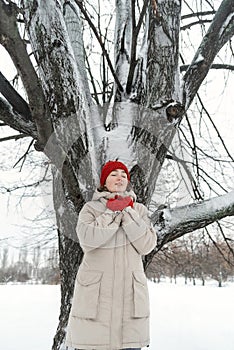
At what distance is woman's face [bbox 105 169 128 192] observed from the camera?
2025 mm

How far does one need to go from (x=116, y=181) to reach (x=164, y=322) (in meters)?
7.48

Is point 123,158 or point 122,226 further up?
point 123,158

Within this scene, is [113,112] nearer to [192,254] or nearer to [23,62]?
[23,62]

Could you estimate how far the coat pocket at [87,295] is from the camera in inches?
69.1

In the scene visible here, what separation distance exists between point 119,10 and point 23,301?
34.5ft

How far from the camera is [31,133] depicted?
2311mm

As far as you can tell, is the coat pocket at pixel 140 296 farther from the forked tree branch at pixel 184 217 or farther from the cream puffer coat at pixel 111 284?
the forked tree branch at pixel 184 217

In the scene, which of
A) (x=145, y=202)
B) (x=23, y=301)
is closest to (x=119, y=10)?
(x=145, y=202)

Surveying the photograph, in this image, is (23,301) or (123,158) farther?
(23,301)

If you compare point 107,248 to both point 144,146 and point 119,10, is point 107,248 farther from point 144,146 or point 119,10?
point 119,10

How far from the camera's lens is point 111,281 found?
181 centimetres

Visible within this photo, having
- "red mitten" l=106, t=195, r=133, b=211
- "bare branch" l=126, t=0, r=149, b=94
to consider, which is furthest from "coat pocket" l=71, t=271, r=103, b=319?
"bare branch" l=126, t=0, r=149, b=94

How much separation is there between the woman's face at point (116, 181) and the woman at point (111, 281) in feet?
0.23

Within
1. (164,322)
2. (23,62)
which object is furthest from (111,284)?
(164,322)
